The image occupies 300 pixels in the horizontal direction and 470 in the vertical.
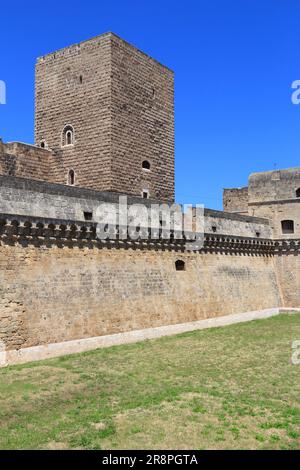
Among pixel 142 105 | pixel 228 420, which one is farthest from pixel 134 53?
pixel 228 420

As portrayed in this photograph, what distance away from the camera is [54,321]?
14289 millimetres

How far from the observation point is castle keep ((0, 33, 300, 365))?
13.9 m

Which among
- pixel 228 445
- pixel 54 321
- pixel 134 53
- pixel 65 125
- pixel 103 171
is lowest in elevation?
pixel 228 445

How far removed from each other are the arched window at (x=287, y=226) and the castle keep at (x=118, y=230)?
0.19ft

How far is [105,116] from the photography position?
20.8 meters

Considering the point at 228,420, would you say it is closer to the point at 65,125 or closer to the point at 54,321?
the point at 54,321

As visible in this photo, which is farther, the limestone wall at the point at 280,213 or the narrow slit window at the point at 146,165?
the limestone wall at the point at 280,213

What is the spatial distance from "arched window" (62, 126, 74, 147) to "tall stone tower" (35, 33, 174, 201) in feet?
0.15

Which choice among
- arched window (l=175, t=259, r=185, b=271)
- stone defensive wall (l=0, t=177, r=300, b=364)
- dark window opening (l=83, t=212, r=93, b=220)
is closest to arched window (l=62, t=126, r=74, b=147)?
stone defensive wall (l=0, t=177, r=300, b=364)

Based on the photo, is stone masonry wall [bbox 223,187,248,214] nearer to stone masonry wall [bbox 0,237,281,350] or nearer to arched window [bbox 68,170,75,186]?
stone masonry wall [bbox 0,237,281,350]

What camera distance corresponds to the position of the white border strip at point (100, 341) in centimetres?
1321

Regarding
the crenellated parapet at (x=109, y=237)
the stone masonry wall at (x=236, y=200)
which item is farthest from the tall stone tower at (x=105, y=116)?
the stone masonry wall at (x=236, y=200)

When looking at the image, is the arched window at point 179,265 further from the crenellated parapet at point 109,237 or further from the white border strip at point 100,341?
the white border strip at point 100,341
